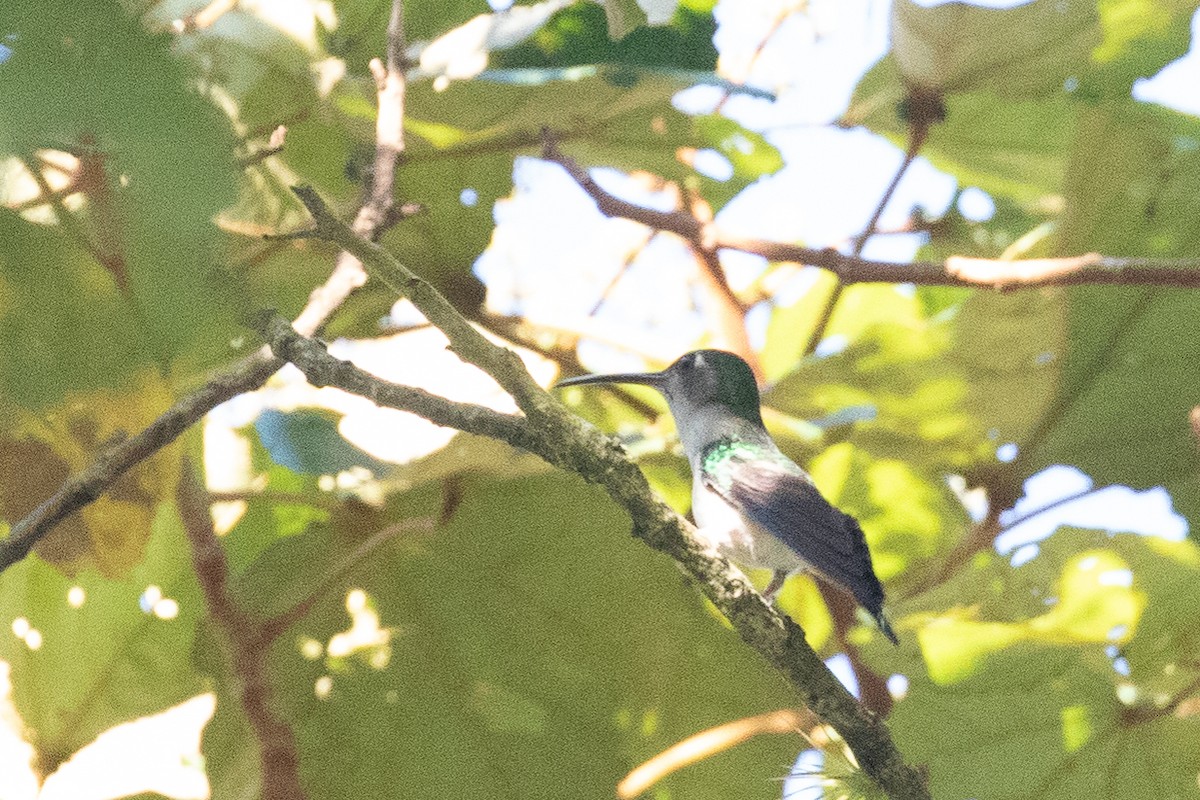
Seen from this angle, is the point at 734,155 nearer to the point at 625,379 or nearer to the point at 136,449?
the point at 625,379

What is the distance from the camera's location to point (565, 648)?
0.64 meters

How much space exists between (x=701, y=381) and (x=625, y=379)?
1.6 inches

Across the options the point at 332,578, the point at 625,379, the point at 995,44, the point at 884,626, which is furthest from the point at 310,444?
the point at 995,44

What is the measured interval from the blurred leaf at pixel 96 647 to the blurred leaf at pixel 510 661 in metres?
0.04

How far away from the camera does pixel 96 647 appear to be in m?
0.62

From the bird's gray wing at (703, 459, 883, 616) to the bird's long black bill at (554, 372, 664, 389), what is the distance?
0.07 meters

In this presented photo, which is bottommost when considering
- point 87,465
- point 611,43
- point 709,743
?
point 709,743

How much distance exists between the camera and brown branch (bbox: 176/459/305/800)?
1.87 ft

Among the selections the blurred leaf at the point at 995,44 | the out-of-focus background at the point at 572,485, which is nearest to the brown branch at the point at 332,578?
the out-of-focus background at the point at 572,485

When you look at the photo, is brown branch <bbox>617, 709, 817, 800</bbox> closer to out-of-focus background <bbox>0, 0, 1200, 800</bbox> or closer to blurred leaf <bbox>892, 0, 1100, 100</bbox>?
out-of-focus background <bbox>0, 0, 1200, 800</bbox>

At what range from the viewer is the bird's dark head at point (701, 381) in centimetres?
64

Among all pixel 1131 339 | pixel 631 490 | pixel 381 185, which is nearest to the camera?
pixel 631 490

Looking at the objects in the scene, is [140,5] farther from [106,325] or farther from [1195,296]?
[1195,296]

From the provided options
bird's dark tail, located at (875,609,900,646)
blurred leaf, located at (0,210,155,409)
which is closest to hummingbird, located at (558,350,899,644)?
bird's dark tail, located at (875,609,900,646)
